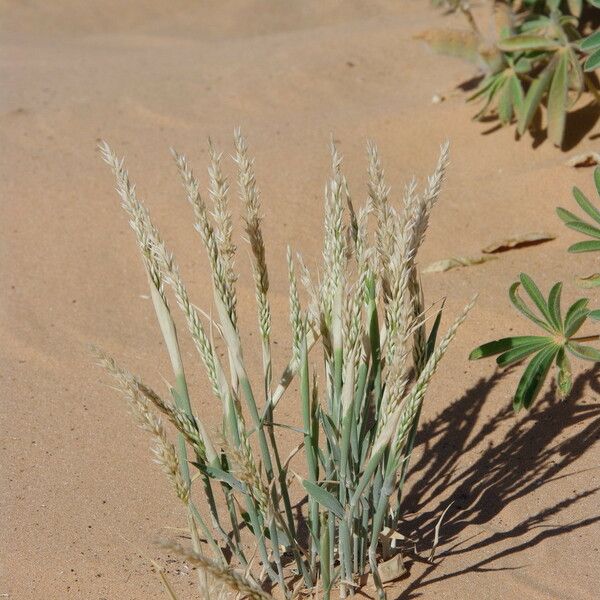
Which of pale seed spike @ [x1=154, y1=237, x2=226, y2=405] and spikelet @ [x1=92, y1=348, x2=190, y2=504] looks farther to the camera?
pale seed spike @ [x1=154, y1=237, x2=226, y2=405]

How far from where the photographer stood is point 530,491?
2.27 meters

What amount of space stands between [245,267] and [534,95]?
128cm

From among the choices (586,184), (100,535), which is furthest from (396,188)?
(100,535)

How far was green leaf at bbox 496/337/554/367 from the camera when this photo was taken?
7.30 feet

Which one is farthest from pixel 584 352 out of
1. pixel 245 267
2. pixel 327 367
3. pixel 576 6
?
pixel 576 6

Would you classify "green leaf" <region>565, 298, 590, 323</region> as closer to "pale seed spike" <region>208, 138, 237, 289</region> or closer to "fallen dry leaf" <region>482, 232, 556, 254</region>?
"pale seed spike" <region>208, 138, 237, 289</region>

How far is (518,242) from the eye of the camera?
131 inches

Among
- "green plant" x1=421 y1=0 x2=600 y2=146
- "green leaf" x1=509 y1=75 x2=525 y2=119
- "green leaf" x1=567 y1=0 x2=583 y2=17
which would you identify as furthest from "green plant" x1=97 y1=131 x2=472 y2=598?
"green leaf" x1=567 y1=0 x2=583 y2=17

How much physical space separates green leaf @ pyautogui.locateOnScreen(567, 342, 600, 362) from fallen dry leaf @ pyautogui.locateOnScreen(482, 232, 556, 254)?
1.06 m

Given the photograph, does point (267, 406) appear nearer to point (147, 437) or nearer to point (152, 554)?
point (152, 554)

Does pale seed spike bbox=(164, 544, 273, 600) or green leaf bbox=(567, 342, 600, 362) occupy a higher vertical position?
green leaf bbox=(567, 342, 600, 362)

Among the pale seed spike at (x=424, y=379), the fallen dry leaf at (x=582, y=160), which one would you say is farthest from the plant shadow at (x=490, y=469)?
the fallen dry leaf at (x=582, y=160)

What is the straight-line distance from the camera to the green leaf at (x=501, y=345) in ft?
7.13

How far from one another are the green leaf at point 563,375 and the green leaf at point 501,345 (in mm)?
57
